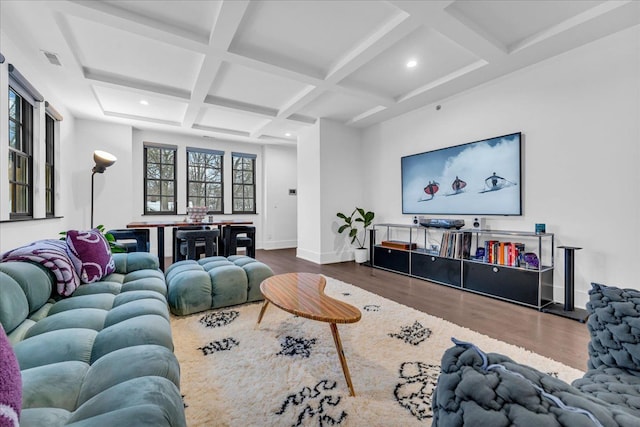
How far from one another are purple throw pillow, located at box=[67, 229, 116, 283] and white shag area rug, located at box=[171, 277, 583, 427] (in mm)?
722

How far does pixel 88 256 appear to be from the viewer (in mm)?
2168

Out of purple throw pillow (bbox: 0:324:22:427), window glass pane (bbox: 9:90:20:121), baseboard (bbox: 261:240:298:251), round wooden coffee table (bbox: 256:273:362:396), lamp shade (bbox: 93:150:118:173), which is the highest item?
window glass pane (bbox: 9:90:20:121)

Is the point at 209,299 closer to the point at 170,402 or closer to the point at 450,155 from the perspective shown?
the point at 170,402

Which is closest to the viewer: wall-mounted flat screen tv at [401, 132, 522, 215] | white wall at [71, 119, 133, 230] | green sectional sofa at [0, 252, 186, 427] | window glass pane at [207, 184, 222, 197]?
green sectional sofa at [0, 252, 186, 427]

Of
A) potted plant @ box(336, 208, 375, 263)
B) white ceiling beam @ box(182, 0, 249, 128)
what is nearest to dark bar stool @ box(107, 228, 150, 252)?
white ceiling beam @ box(182, 0, 249, 128)

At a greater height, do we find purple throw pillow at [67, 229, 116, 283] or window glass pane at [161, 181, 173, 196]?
window glass pane at [161, 181, 173, 196]

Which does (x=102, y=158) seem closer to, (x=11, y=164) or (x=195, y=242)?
(x=11, y=164)

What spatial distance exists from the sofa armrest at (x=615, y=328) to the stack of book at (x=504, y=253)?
220 cm

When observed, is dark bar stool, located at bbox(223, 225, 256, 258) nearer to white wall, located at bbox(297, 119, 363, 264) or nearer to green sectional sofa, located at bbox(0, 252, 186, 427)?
white wall, located at bbox(297, 119, 363, 264)

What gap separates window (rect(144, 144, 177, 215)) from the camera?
5945 millimetres

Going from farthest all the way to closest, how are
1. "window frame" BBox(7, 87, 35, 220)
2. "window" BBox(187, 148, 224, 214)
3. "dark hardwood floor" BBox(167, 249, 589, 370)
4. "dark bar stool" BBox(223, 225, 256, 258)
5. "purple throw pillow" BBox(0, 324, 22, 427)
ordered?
"window" BBox(187, 148, 224, 214) → "dark bar stool" BBox(223, 225, 256, 258) → "window frame" BBox(7, 87, 35, 220) → "dark hardwood floor" BBox(167, 249, 589, 370) → "purple throw pillow" BBox(0, 324, 22, 427)

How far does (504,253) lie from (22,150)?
5.76 metres

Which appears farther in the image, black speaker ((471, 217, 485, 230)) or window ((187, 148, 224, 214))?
window ((187, 148, 224, 214))

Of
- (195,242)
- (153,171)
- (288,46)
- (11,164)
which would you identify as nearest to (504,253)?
(288,46)
